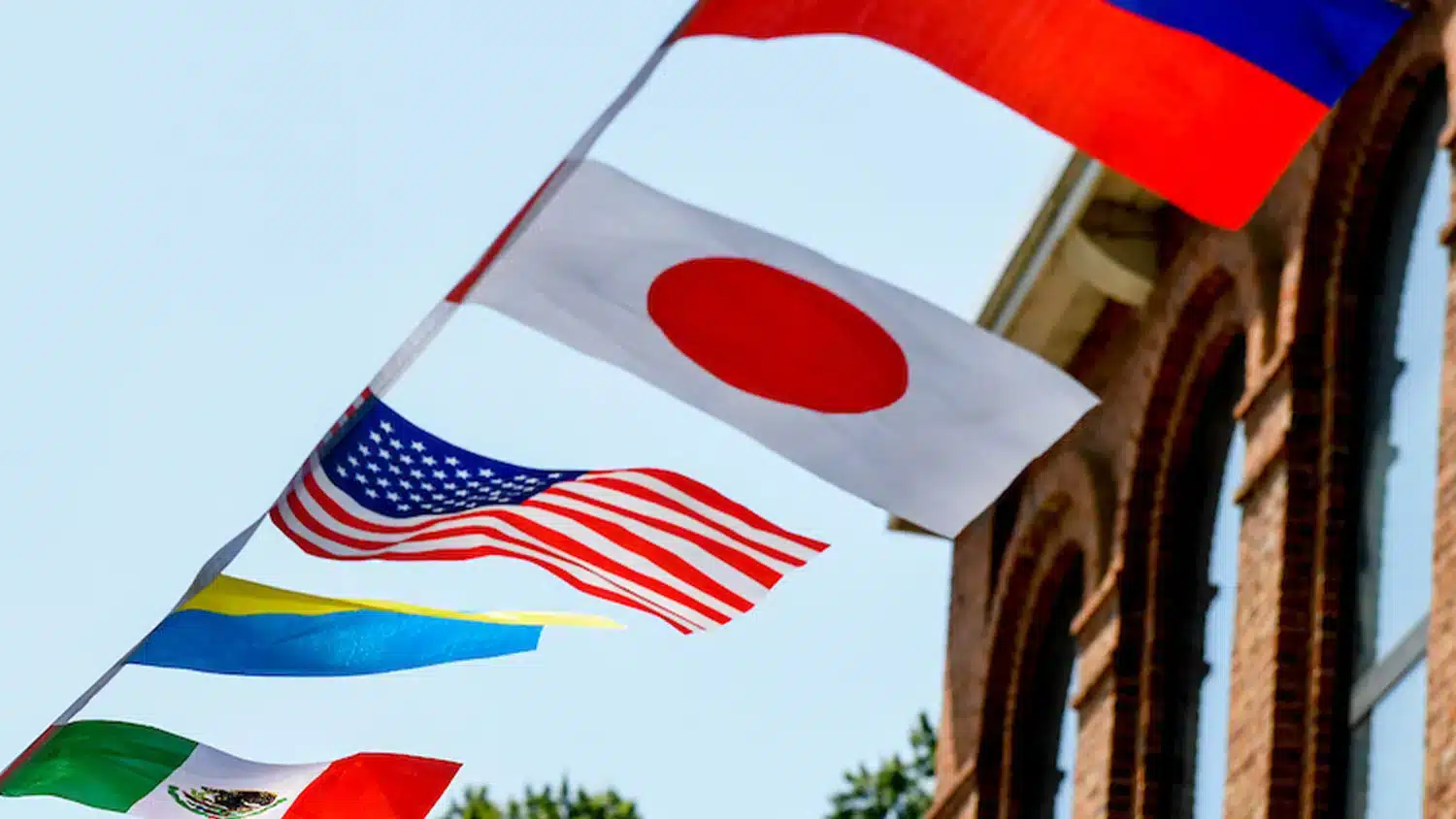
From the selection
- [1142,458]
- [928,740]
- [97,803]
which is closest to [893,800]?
[928,740]

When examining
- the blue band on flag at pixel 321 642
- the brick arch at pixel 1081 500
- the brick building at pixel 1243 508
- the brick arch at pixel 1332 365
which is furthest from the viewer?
the brick arch at pixel 1081 500

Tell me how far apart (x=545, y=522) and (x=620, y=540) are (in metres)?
0.30

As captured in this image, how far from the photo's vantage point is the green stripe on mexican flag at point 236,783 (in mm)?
10758

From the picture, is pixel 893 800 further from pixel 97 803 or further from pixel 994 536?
pixel 97 803

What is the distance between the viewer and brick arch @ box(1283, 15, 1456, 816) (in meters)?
10.5

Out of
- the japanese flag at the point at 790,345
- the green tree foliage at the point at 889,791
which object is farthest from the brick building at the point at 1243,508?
the green tree foliage at the point at 889,791

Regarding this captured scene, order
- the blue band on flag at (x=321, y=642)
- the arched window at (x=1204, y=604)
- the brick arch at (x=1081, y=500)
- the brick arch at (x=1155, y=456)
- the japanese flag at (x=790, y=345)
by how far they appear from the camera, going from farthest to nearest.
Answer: the brick arch at (x=1081, y=500), the brick arch at (x=1155, y=456), the arched window at (x=1204, y=604), the blue band on flag at (x=321, y=642), the japanese flag at (x=790, y=345)

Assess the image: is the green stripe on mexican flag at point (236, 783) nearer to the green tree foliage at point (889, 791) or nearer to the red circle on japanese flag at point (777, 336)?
the red circle on japanese flag at point (777, 336)

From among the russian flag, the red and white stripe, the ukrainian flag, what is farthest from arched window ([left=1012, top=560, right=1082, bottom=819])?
the russian flag

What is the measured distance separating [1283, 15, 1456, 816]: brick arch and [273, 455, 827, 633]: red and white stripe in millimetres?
2640

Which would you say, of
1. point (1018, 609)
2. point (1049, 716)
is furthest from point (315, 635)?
point (1018, 609)

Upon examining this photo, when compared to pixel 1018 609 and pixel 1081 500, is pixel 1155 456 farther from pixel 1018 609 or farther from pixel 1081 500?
pixel 1018 609

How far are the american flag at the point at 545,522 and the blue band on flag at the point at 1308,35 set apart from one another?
2.76 meters

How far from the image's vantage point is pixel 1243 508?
38.0 ft
